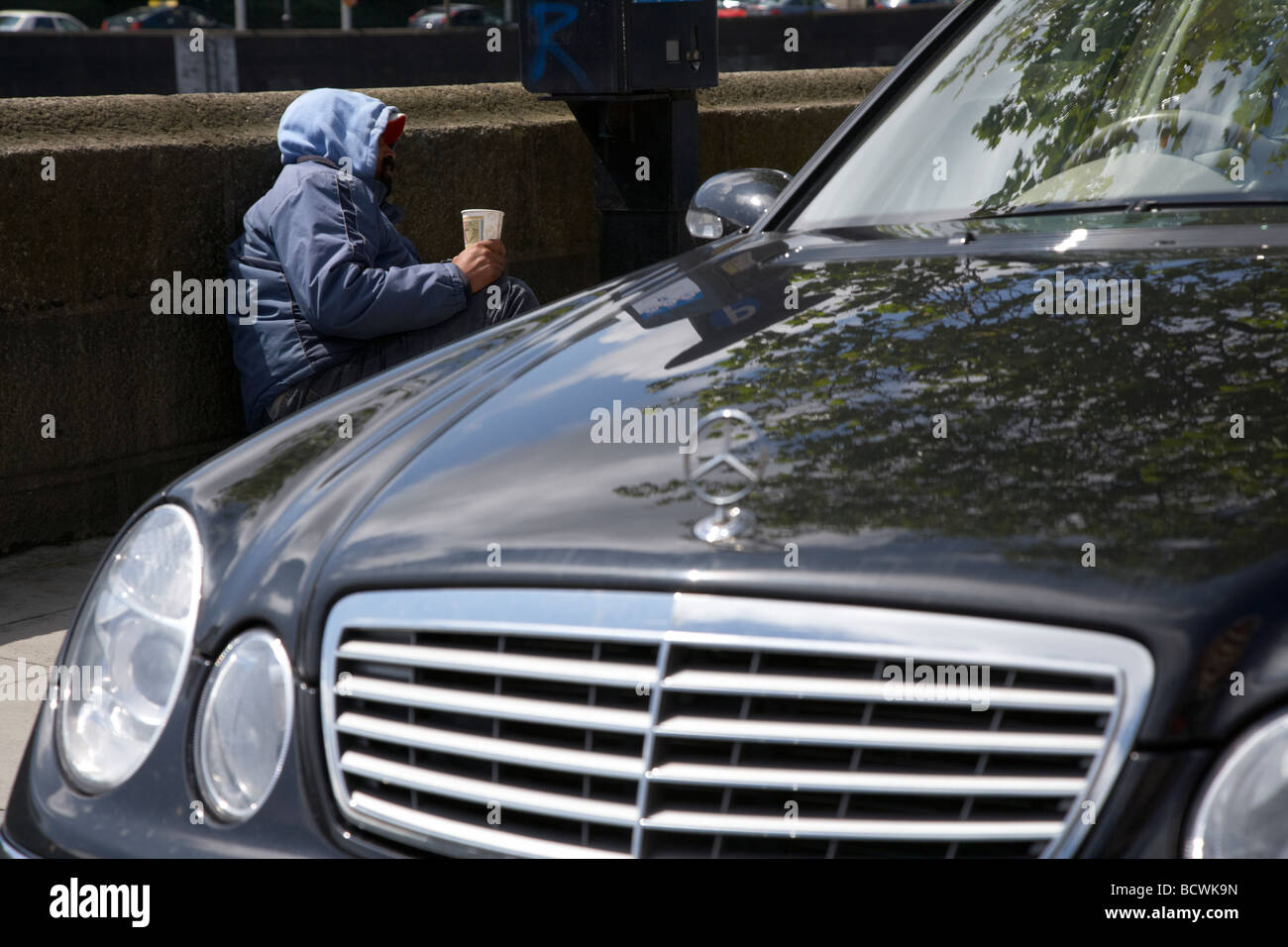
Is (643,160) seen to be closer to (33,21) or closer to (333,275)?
(333,275)

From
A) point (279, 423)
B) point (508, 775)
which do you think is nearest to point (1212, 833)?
point (508, 775)

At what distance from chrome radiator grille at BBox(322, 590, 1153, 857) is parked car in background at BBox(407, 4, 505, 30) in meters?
49.2

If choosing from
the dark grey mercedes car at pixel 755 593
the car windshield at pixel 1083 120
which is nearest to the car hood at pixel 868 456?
the dark grey mercedes car at pixel 755 593

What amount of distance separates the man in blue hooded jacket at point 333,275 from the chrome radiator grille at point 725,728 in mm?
3110

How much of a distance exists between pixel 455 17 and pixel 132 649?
50176mm

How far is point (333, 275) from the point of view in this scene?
4680 millimetres

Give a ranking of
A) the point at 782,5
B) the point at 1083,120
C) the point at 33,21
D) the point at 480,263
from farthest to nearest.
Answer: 1. the point at 782,5
2. the point at 33,21
3. the point at 480,263
4. the point at 1083,120

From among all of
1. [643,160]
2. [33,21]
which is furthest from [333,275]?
[33,21]

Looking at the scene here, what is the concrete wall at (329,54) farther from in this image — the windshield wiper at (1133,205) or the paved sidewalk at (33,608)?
the windshield wiper at (1133,205)

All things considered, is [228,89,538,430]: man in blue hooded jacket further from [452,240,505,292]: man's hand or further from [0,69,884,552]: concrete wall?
[0,69,884,552]: concrete wall

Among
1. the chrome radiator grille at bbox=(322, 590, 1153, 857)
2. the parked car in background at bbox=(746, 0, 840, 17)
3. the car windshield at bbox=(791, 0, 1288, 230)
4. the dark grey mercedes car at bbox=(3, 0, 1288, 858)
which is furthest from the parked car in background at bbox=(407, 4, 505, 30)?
the chrome radiator grille at bbox=(322, 590, 1153, 857)

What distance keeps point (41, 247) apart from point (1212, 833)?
438cm

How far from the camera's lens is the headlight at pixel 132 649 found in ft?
6.22
